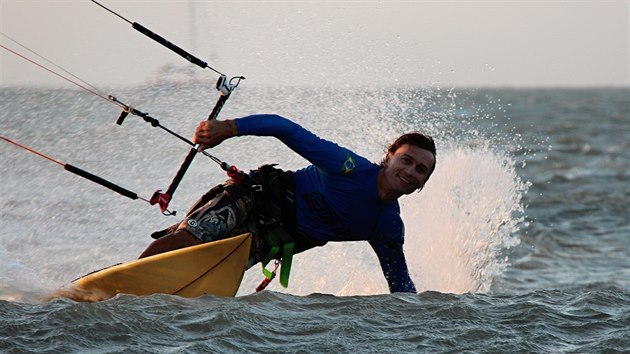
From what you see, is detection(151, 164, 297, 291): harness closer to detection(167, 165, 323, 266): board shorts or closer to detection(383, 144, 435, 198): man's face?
detection(167, 165, 323, 266): board shorts

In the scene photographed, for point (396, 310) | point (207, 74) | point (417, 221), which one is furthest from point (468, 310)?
point (207, 74)

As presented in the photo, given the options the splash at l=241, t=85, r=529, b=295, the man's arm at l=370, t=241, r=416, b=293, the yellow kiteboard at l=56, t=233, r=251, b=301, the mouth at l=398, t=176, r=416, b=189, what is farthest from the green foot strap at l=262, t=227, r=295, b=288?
the splash at l=241, t=85, r=529, b=295

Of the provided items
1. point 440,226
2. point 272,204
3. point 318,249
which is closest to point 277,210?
point 272,204

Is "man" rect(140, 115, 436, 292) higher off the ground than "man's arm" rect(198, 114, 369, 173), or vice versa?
"man's arm" rect(198, 114, 369, 173)

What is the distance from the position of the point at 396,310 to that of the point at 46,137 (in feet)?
25.5

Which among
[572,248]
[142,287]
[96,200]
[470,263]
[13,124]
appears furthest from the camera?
[13,124]

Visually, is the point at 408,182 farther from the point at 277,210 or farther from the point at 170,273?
the point at 170,273

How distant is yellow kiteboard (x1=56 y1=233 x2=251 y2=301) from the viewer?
6.36 m

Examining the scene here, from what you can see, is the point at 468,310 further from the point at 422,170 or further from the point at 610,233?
the point at 610,233

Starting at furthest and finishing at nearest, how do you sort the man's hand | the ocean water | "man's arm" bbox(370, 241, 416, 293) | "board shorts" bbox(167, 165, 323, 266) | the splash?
the splash, "man's arm" bbox(370, 241, 416, 293), "board shorts" bbox(167, 165, 323, 266), the man's hand, the ocean water

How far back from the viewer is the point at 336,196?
259 inches

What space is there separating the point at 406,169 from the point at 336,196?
0.44 metres

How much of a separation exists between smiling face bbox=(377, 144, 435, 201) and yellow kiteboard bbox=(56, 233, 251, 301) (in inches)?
33.6

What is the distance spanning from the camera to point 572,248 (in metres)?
12.2
